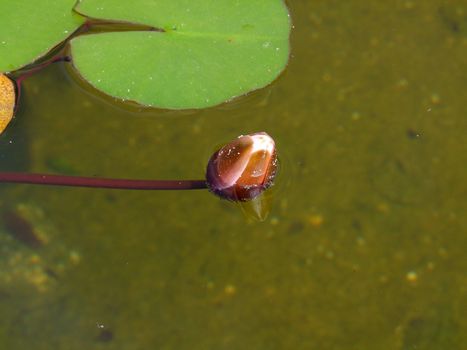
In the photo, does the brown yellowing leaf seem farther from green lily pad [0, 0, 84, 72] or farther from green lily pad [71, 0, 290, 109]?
green lily pad [71, 0, 290, 109]

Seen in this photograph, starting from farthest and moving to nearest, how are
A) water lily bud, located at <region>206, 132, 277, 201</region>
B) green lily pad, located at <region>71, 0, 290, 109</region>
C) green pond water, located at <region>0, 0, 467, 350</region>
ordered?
green lily pad, located at <region>71, 0, 290, 109</region> < green pond water, located at <region>0, 0, 467, 350</region> < water lily bud, located at <region>206, 132, 277, 201</region>

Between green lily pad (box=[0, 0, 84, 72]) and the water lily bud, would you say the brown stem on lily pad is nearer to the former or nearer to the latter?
the water lily bud

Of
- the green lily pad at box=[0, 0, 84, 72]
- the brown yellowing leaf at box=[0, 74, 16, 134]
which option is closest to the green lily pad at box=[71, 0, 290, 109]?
the green lily pad at box=[0, 0, 84, 72]

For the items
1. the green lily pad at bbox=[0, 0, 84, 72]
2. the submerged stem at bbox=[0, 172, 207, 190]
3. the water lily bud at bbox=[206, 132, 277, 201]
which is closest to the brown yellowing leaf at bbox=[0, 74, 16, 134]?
the green lily pad at bbox=[0, 0, 84, 72]

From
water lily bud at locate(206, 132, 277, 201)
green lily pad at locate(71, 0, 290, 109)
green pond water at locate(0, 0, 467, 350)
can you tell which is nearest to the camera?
water lily bud at locate(206, 132, 277, 201)

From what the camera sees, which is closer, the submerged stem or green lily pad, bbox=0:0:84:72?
the submerged stem

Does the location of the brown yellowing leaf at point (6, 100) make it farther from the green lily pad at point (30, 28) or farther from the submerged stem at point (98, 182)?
the submerged stem at point (98, 182)

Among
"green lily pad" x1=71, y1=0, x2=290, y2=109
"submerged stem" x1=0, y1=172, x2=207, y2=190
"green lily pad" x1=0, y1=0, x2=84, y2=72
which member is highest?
"green lily pad" x1=0, y1=0, x2=84, y2=72

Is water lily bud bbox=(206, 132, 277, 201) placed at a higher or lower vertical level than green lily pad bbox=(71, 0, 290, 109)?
lower

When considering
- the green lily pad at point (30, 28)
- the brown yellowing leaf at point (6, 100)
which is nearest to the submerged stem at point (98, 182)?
the brown yellowing leaf at point (6, 100)
